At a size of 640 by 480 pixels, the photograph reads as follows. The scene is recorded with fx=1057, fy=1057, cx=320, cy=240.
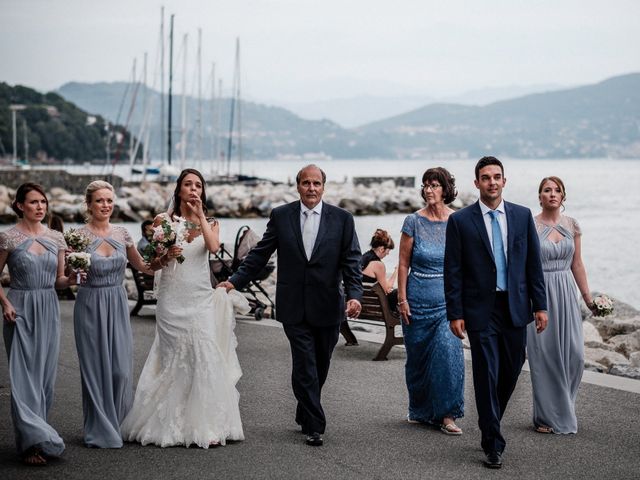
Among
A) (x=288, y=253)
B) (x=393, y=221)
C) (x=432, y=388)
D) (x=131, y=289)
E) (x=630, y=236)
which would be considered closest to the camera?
(x=288, y=253)

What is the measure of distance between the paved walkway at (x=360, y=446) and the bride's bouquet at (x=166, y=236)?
1504 mm

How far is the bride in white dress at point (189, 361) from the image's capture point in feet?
26.6

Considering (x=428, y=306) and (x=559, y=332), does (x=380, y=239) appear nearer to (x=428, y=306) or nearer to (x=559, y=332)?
(x=428, y=306)

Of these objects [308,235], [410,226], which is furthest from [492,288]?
[410,226]

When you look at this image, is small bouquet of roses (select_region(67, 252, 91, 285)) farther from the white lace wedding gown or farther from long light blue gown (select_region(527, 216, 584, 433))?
long light blue gown (select_region(527, 216, 584, 433))

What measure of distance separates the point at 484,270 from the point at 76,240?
3045mm

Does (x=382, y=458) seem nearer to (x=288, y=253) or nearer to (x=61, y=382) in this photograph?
(x=288, y=253)

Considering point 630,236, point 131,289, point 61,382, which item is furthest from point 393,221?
point 61,382

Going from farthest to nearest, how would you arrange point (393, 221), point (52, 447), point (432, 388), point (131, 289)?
point (393, 221), point (131, 289), point (432, 388), point (52, 447)

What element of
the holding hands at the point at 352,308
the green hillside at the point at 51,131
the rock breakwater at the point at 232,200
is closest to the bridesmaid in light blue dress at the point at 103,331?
the holding hands at the point at 352,308

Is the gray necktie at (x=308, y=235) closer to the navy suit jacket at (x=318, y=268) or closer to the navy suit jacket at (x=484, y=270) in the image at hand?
the navy suit jacket at (x=318, y=268)

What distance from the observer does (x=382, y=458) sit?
305 inches

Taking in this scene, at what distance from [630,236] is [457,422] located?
56578mm

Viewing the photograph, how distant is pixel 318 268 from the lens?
830cm
